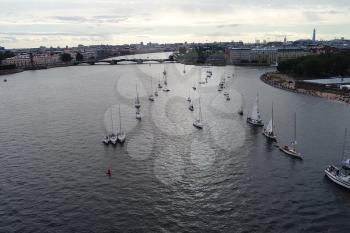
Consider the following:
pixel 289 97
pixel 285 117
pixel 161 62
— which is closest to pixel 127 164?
pixel 285 117

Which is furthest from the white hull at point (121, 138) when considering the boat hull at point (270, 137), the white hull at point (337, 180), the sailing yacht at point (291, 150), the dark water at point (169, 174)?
the white hull at point (337, 180)

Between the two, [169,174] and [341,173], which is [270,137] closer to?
[341,173]

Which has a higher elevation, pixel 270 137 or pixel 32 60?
pixel 32 60

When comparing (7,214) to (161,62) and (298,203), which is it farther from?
(161,62)

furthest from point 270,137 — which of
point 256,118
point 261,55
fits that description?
point 261,55

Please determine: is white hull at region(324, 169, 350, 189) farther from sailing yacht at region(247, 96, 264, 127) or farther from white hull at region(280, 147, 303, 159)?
sailing yacht at region(247, 96, 264, 127)

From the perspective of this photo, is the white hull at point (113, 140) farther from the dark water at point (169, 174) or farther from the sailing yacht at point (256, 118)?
the sailing yacht at point (256, 118)

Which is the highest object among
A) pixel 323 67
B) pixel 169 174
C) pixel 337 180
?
pixel 323 67
